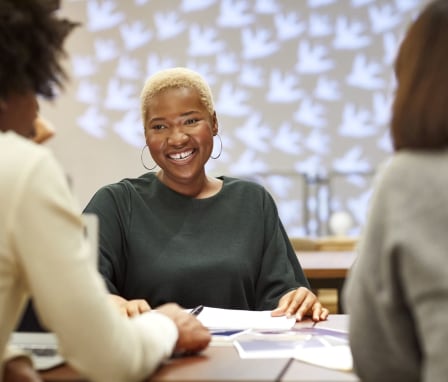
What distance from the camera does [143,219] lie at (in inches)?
80.5

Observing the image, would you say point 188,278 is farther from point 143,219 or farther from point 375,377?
point 375,377

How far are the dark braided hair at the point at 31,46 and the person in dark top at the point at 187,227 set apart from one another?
0.92 meters

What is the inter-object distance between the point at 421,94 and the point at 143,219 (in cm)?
120

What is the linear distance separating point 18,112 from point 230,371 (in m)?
0.53

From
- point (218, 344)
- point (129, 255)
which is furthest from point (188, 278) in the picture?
point (218, 344)

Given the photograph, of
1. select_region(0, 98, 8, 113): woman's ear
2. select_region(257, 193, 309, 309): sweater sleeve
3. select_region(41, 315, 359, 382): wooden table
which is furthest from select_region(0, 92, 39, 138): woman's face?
select_region(257, 193, 309, 309): sweater sleeve

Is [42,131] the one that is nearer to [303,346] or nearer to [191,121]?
[303,346]

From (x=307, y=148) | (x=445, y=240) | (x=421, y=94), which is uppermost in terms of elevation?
(x=421, y=94)

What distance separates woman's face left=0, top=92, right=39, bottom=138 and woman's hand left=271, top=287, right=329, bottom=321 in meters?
0.86

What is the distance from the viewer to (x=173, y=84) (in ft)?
6.78

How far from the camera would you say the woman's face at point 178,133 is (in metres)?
2.07

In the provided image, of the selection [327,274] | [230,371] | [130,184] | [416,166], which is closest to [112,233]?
[130,184]

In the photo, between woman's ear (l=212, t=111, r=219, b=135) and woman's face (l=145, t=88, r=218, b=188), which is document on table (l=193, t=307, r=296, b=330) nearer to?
woman's face (l=145, t=88, r=218, b=188)

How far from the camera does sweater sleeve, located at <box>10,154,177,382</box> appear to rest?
3.15 ft
